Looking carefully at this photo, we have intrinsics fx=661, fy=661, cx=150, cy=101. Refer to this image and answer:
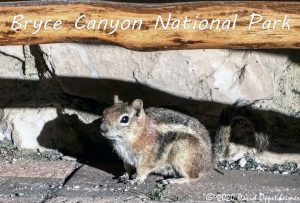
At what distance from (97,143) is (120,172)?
369mm

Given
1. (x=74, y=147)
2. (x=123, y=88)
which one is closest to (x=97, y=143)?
(x=74, y=147)

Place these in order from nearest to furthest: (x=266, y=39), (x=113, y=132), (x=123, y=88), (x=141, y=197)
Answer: (x=266, y=39), (x=141, y=197), (x=113, y=132), (x=123, y=88)

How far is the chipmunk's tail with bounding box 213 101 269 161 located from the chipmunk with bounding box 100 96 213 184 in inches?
4.0

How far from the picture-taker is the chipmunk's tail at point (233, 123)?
4.17m

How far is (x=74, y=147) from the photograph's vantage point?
460 cm

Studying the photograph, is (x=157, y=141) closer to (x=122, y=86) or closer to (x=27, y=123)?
(x=122, y=86)

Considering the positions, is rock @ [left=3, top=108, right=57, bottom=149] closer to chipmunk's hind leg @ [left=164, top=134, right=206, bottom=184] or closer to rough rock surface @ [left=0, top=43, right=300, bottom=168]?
rough rock surface @ [left=0, top=43, right=300, bottom=168]

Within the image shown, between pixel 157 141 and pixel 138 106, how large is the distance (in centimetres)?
25

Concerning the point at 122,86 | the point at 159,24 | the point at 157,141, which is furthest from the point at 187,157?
the point at 159,24

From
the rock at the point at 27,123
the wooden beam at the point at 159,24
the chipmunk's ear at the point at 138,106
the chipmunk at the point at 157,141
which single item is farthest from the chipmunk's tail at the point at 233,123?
the rock at the point at 27,123

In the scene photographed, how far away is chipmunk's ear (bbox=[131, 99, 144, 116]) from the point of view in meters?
4.12

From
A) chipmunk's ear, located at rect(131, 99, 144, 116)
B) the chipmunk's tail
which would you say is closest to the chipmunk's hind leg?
the chipmunk's tail

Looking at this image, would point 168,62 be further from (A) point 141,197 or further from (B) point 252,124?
(A) point 141,197

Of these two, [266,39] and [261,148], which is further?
[261,148]
